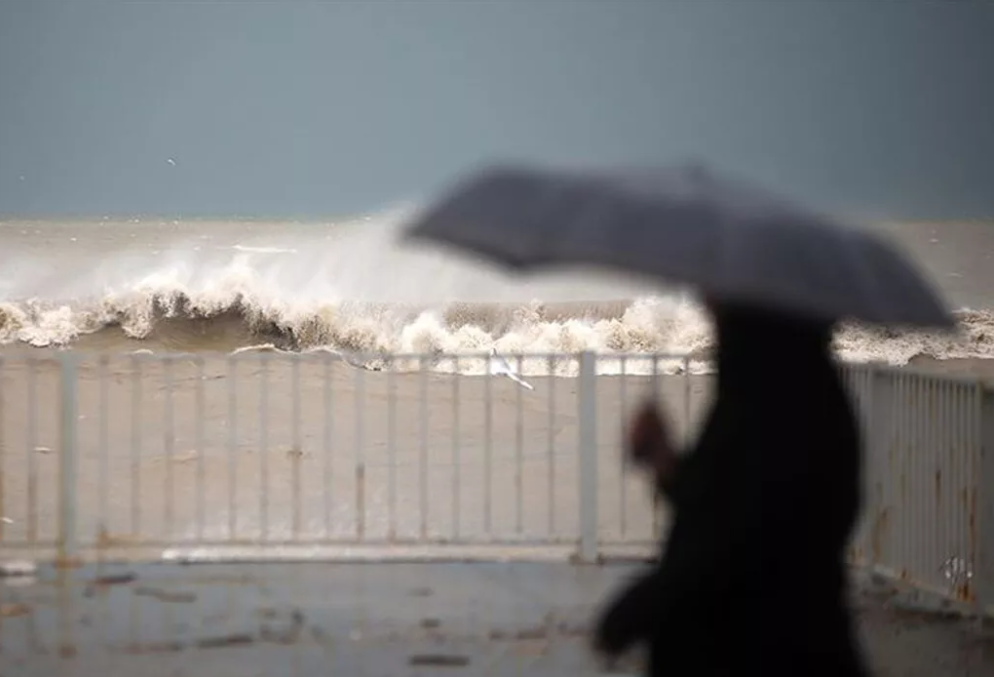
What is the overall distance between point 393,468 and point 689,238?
6.79 meters

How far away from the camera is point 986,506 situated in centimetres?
901

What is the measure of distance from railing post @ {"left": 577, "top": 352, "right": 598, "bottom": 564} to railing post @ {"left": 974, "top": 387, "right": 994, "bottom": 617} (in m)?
2.58

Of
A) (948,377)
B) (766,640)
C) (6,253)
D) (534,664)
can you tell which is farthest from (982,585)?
(6,253)

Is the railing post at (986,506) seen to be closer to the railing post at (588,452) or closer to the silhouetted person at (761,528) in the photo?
the railing post at (588,452)

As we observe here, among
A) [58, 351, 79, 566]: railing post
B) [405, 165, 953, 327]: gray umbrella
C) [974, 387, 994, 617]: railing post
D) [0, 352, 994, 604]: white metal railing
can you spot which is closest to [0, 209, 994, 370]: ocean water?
Answer: [0, 352, 994, 604]: white metal railing

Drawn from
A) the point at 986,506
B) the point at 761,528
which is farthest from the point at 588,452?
the point at 761,528

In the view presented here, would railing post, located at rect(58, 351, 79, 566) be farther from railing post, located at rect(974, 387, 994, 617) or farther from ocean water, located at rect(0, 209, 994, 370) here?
ocean water, located at rect(0, 209, 994, 370)

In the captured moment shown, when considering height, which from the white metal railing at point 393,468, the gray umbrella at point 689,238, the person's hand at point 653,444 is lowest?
the white metal railing at point 393,468

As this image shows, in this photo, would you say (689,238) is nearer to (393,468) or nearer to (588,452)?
(588,452)

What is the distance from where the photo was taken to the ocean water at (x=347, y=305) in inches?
1177

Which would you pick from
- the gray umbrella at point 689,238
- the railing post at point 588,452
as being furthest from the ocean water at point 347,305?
the gray umbrella at point 689,238

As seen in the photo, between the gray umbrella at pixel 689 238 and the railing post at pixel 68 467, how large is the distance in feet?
20.1

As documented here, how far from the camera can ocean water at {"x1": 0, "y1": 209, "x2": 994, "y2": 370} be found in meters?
29.9

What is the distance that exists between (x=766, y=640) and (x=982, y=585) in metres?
4.94
